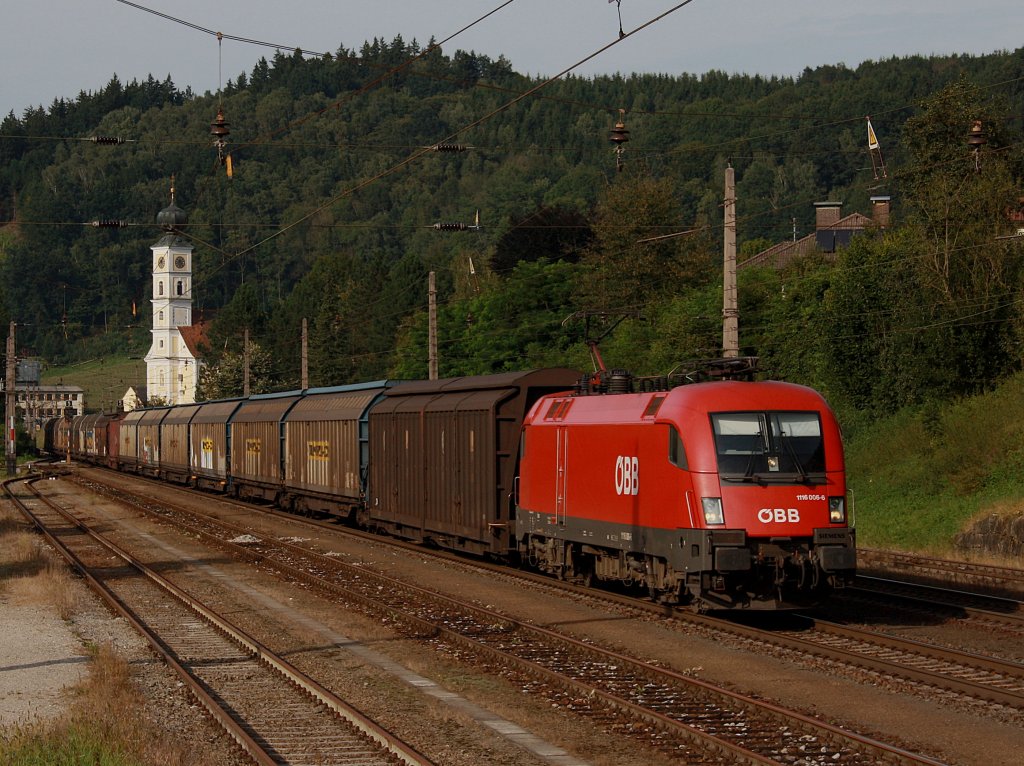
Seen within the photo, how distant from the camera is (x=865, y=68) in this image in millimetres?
187375

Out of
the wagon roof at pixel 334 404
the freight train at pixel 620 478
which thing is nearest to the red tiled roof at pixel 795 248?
the wagon roof at pixel 334 404

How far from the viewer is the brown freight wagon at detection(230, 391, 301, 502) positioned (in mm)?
43250

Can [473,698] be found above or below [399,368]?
below

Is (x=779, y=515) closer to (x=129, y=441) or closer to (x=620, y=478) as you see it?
(x=620, y=478)

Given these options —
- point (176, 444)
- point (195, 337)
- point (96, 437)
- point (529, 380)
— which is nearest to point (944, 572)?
point (529, 380)

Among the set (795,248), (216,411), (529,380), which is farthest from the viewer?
(795,248)

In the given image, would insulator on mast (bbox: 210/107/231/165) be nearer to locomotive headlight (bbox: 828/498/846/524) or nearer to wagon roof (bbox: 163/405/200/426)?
locomotive headlight (bbox: 828/498/846/524)

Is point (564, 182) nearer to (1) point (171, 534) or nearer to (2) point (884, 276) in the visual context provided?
(2) point (884, 276)

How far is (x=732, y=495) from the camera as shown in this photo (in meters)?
17.0

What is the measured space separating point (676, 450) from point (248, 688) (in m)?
6.59

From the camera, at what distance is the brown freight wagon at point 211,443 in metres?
52.1

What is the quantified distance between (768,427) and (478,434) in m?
8.91

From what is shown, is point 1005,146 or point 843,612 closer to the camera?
point 843,612

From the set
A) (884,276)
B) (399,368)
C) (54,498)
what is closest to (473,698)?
(884,276)
